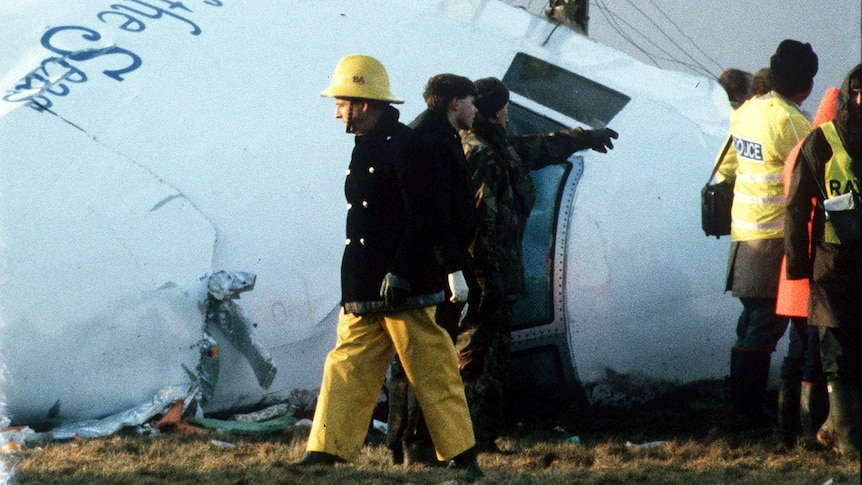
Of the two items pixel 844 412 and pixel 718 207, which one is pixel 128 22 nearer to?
pixel 718 207

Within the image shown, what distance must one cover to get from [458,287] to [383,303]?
0.99 feet

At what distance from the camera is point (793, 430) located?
653cm

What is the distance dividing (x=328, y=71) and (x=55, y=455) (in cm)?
244

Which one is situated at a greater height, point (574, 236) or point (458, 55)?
point (458, 55)

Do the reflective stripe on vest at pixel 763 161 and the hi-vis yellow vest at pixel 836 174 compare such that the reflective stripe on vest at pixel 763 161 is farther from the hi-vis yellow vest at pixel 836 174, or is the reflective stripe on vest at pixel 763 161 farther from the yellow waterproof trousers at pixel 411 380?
the yellow waterproof trousers at pixel 411 380

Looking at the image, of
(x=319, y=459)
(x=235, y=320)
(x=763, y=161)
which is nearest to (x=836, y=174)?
(x=763, y=161)

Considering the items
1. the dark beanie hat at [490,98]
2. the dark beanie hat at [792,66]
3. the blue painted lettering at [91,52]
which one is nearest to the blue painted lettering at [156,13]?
the blue painted lettering at [91,52]

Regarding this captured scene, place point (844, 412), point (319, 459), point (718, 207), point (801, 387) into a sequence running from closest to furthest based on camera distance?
1. point (319, 459)
2. point (844, 412)
3. point (801, 387)
4. point (718, 207)

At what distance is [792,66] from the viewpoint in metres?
6.57

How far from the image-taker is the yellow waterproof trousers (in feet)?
17.3

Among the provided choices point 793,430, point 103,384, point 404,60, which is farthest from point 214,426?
point 793,430

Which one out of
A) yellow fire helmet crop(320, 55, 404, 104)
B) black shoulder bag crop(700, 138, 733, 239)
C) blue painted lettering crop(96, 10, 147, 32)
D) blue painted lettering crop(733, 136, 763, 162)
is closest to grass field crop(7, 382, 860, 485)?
black shoulder bag crop(700, 138, 733, 239)

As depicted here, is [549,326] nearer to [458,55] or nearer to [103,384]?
[458,55]

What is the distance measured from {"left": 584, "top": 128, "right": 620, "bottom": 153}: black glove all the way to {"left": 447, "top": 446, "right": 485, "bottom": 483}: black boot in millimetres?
2181
